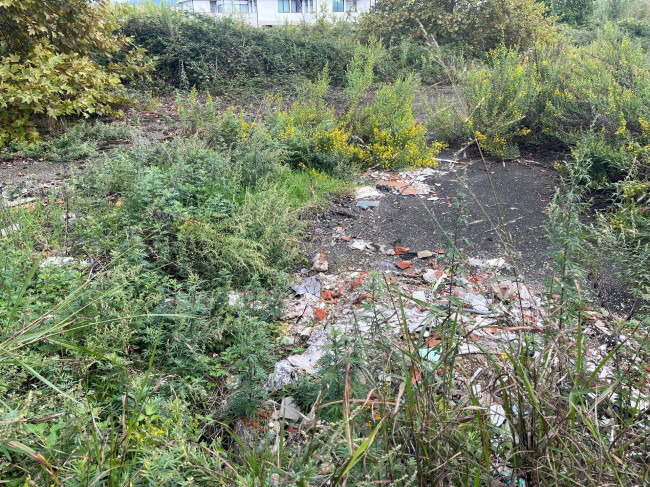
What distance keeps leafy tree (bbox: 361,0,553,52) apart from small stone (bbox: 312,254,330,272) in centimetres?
960

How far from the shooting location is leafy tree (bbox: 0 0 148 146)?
5895mm

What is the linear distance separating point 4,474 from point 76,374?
0.68m

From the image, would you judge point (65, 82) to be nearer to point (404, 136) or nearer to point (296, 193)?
point (296, 193)

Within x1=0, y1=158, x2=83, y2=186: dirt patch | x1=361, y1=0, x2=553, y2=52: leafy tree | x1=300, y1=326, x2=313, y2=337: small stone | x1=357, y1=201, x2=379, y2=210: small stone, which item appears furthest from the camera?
x1=361, y1=0, x2=553, y2=52: leafy tree

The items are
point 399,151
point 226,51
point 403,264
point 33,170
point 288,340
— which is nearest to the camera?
point 288,340

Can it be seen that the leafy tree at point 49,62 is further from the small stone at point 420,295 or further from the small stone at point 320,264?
the small stone at point 420,295

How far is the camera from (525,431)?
4.42 ft

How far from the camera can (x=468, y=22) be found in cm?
1163

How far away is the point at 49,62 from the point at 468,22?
9501mm

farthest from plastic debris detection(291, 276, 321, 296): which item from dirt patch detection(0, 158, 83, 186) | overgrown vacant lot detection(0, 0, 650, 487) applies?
dirt patch detection(0, 158, 83, 186)

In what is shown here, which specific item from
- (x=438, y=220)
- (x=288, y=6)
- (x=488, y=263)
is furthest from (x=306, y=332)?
(x=288, y=6)

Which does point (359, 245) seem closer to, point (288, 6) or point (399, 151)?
point (399, 151)

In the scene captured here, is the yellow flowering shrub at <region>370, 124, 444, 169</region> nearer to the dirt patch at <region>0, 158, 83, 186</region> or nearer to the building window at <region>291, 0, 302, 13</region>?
the dirt patch at <region>0, 158, 83, 186</region>

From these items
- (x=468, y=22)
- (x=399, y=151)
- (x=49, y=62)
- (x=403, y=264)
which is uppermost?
(x=468, y=22)
